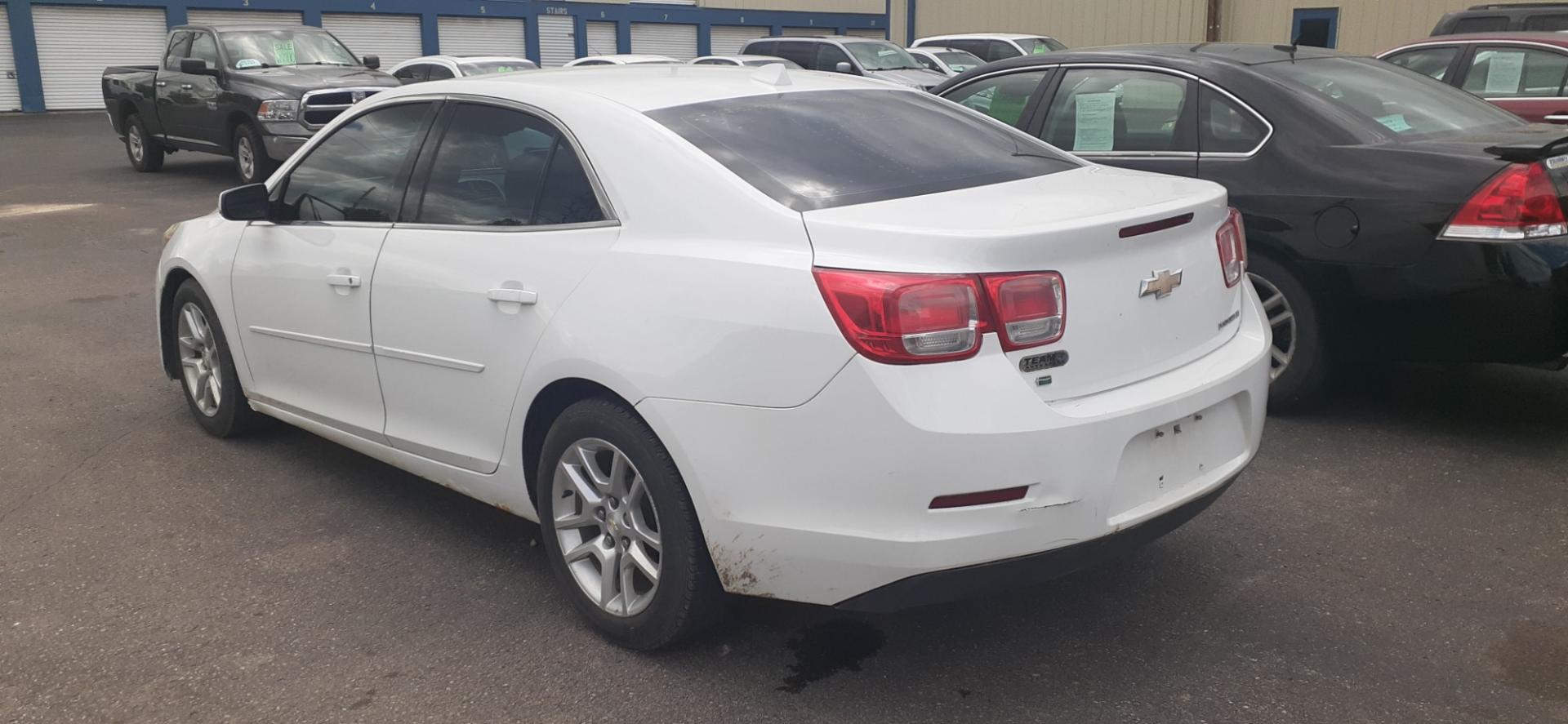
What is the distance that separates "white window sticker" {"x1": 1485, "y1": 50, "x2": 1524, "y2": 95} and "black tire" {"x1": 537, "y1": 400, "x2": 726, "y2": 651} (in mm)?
8888

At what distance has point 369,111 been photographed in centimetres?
444

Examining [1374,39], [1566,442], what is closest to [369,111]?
[1566,442]

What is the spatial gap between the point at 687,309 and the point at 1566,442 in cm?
376

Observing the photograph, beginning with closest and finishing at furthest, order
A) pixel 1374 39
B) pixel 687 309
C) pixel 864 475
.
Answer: pixel 864 475
pixel 687 309
pixel 1374 39

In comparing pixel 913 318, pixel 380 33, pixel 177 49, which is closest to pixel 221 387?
pixel 913 318

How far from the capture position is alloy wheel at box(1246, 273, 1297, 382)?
5.20 m

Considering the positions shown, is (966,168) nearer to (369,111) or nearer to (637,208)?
(637,208)

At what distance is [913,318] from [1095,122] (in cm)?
353

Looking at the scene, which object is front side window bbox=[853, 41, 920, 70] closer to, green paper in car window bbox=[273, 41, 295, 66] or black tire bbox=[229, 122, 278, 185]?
green paper in car window bbox=[273, 41, 295, 66]

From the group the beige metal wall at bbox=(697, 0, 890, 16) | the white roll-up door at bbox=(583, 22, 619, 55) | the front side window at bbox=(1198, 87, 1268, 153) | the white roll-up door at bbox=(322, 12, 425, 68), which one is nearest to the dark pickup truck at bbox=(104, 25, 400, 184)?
the front side window at bbox=(1198, 87, 1268, 153)

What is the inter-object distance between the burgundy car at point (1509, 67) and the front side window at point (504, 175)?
26.3 ft

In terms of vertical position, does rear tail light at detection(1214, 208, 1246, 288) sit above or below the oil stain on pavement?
above

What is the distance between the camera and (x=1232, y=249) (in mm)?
3635

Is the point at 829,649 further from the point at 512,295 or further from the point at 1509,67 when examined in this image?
the point at 1509,67
